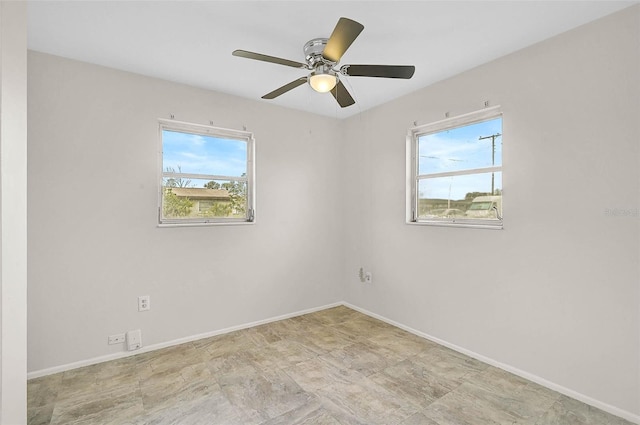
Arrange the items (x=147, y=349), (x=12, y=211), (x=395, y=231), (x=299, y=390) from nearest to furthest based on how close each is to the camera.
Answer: (x=12, y=211) < (x=299, y=390) < (x=147, y=349) < (x=395, y=231)

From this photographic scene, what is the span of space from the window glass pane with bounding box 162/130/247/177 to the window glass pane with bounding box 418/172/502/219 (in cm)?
205

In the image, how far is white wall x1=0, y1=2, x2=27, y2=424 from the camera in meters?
1.40

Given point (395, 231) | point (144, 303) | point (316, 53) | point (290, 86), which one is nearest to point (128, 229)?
point (144, 303)

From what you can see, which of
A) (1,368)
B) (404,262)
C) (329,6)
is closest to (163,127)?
(329,6)

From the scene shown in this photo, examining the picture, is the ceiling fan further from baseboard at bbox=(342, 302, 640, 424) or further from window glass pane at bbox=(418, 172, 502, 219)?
baseboard at bbox=(342, 302, 640, 424)

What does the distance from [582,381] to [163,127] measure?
156 inches

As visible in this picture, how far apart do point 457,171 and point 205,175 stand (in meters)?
2.56

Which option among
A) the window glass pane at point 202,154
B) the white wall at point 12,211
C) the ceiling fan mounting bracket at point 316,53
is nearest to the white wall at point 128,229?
the window glass pane at point 202,154

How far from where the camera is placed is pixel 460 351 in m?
2.74

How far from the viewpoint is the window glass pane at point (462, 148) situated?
2.62 meters

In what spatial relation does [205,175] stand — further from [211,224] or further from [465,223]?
[465,223]

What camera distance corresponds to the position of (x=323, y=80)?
2.02 metres

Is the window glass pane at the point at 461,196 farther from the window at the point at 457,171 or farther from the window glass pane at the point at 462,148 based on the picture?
the window glass pane at the point at 462,148

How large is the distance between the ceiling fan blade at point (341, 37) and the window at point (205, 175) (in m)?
1.80
